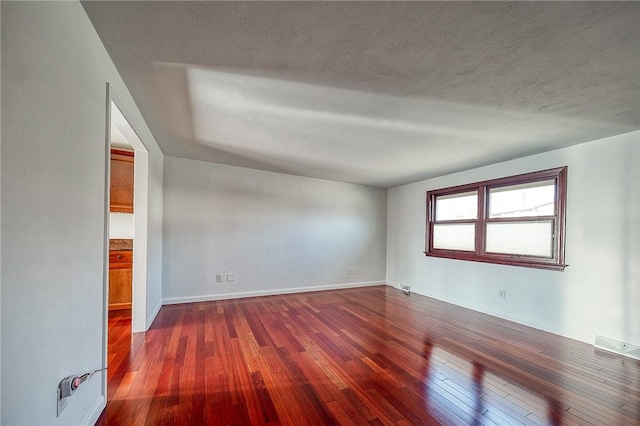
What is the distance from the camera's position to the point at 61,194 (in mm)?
1162

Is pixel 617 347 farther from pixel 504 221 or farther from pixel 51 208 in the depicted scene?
pixel 51 208

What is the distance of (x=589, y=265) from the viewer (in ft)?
9.39

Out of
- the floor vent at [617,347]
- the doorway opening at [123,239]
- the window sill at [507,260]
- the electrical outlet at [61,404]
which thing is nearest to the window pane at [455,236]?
the window sill at [507,260]

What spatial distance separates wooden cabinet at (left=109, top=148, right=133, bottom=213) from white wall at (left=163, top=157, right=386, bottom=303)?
458mm

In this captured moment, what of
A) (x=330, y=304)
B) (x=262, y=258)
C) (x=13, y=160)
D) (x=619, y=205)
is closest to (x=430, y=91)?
(x=13, y=160)

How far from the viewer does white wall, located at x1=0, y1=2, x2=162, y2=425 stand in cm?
88

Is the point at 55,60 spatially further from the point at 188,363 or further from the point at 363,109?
the point at 188,363

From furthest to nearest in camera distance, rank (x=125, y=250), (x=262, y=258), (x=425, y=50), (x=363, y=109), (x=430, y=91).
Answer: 1. (x=262, y=258)
2. (x=125, y=250)
3. (x=363, y=109)
4. (x=430, y=91)
5. (x=425, y=50)

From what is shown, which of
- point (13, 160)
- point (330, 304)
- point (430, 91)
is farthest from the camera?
point (330, 304)

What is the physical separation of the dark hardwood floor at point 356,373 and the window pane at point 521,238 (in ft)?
→ 3.35

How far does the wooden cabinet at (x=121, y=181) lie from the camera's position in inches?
138

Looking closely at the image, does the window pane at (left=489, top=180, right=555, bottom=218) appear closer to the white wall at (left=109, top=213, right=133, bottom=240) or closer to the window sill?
the window sill

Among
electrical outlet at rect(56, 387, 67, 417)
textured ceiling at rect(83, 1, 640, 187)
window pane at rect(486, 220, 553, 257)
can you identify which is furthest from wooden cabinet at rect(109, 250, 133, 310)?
window pane at rect(486, 220, 553, 257)

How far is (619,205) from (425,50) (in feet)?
9.89
